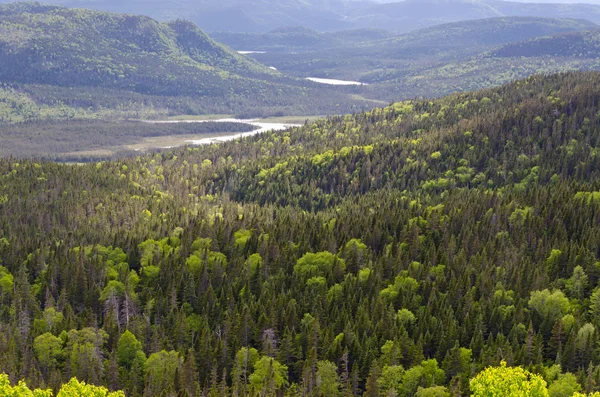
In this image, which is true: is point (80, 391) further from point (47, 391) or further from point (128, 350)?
point (128, 350)

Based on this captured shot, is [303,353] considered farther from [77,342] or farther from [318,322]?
[77,342]

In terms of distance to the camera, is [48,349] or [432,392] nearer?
[432,392]

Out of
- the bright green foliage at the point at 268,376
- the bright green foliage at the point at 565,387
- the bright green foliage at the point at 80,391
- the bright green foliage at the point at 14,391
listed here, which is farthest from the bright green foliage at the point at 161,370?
the bright green foliage at the point at 565,387

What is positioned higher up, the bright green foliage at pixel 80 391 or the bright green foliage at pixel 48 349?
the bright green foliage at pixel 80 391

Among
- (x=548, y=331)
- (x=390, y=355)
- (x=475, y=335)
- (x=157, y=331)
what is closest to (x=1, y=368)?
(x=157, y=331)

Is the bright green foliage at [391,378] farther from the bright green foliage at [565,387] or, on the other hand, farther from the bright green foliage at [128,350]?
the bright green foliage at [128,350]

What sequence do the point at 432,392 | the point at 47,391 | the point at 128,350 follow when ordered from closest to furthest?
1. the point at 47,391
2. the point at 432,392
3. the point at 128,350

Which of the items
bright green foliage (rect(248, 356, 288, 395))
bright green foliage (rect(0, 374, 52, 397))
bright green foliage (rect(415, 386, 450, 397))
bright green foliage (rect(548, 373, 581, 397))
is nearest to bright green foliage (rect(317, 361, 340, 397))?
bright green foliage (rect(248, 356, 288, 395))

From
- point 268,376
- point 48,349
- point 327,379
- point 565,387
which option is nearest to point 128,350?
point 48,349

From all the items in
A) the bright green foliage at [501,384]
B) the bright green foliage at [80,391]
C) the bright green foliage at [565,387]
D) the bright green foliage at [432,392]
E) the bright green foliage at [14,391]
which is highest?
the bright green foliage at [501,384]

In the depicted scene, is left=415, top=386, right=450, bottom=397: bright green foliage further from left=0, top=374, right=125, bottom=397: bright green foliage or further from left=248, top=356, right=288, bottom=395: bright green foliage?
left=0, top=374, right=125, bottom=397: bright green foliage

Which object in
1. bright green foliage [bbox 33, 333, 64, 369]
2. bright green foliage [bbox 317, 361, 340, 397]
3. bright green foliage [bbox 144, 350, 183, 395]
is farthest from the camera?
bright green foliage [bbox 33, 333, 64, 369]
